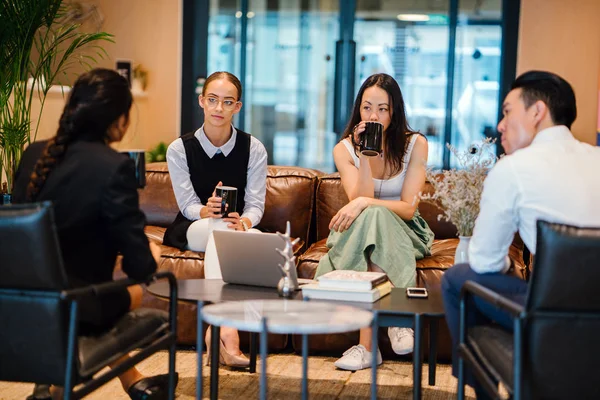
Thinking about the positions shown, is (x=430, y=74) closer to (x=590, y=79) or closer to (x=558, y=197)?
(x=590, y=79)

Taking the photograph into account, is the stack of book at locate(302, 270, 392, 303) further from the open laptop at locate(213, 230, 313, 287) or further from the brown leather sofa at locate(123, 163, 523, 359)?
the brown leather sofa at locate(123, 163, 523, 359)

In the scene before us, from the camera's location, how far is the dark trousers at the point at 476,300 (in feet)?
7.72

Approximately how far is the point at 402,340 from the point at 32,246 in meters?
1.75

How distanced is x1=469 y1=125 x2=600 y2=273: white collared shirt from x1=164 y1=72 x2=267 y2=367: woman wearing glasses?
167cm

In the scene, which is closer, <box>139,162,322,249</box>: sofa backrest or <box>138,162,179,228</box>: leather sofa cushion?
<box>139,162,322,249</box>: sofa backrest

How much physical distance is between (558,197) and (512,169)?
5.6 inches

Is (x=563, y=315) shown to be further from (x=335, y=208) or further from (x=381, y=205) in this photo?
(x=335, y=208)

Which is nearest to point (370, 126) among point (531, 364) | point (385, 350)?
point (385, 350)

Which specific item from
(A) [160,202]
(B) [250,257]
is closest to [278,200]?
(A) [160,202]

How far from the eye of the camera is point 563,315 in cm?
192

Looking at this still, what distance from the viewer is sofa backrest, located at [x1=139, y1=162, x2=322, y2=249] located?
4285 mm

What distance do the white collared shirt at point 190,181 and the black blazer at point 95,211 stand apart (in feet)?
4.91

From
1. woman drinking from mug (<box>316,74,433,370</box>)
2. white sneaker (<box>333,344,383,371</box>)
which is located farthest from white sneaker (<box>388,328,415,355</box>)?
white sneaker (<box>333,344,383,371</box>)

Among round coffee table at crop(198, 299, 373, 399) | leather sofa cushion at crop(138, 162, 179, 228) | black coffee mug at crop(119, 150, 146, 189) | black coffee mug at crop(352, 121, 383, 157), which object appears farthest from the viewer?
leather sofa cushion at crop(138, 162, 179, 228)
